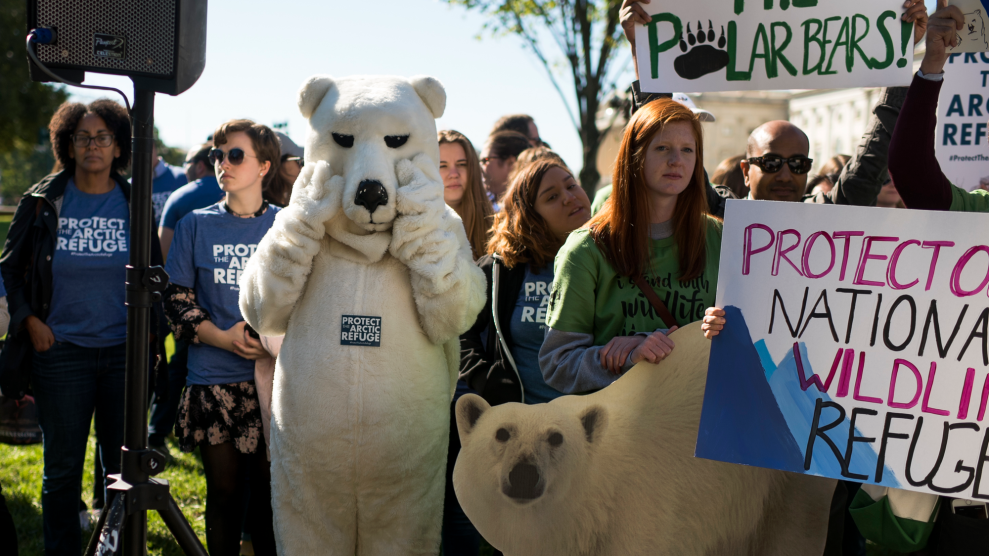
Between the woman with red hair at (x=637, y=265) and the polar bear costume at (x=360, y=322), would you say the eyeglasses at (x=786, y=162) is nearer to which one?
the woman with red hair at (x=637, y=265)

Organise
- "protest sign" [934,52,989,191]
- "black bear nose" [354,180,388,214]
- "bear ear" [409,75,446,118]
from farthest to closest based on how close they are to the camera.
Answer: "protest sign" [934,52,989,191] → "bear ear" [409,75,446,118] → "black bear nose" [354,180,388,214]

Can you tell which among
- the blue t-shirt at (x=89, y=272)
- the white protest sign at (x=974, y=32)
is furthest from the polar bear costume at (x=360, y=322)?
the white protest sign at (x=974, y=32)

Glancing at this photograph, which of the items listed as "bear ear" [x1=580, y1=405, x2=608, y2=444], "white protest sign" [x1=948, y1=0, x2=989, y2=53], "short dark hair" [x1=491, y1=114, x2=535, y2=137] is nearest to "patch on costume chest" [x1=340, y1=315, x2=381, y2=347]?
"bear ear" [x1=580, y1=405, x2=608, y2=444]

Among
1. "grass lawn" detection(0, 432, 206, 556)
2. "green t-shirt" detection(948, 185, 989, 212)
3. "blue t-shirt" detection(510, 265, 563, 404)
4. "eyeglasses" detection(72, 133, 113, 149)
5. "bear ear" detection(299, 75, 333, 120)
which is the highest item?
"bear ear" detection(299, 75, 333, 120)

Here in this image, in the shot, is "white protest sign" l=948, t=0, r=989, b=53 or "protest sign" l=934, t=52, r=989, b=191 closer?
"white protest sign" l=948, t=0, r=989, b=53

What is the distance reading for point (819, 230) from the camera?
2.08 m

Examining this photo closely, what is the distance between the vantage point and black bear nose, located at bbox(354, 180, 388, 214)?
7.95 ft

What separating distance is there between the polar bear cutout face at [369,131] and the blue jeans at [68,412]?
1.61 metres

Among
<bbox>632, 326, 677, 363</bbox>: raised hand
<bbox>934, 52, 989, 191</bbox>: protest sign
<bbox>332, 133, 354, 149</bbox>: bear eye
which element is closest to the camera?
<bbox>632, 326, 677, 363</bbox>: raised hand

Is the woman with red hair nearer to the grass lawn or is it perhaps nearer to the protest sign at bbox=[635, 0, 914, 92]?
the protest sign at bbox=[635, 0, 914, 92]

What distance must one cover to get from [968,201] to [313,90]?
7.29 feet

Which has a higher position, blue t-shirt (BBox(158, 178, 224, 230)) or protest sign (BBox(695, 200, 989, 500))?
blue t-shirt (BBox(158, 178, 224, 230))

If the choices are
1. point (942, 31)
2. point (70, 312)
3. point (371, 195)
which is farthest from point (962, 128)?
point (70, 312)

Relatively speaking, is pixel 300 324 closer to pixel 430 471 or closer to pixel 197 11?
pixel 430 471
